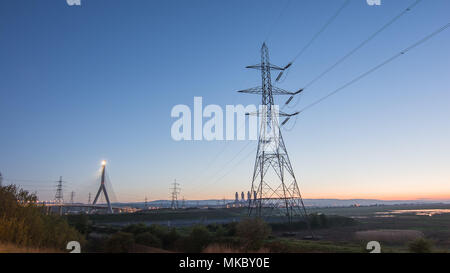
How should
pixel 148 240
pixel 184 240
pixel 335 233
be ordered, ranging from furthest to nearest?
pixel 335 233, pixel 184 240, pixel 148 240

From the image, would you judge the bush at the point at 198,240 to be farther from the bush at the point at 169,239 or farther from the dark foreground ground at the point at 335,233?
the dark foreground ground at the point at 335,233

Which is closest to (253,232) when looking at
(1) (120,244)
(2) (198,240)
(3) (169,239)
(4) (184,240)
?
(2) (198,240)

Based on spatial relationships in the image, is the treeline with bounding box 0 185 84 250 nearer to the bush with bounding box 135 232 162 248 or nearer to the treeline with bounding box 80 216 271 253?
the treeline with bounding box 80 216 271 253

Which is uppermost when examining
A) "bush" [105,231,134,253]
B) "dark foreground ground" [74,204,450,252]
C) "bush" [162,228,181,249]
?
"bush" [105,231,134,253]

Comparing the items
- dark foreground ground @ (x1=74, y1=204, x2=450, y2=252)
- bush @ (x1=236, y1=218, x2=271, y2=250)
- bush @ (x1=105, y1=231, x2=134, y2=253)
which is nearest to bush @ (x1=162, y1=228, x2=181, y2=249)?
bush @ (x1=105, y1=231, x2=134, y2=253)

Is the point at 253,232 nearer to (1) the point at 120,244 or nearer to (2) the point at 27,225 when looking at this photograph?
(1) the point at 120,244

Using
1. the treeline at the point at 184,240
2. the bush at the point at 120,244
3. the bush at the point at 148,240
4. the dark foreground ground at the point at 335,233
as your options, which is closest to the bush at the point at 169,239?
the treeline at the point at 184,240
